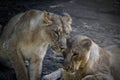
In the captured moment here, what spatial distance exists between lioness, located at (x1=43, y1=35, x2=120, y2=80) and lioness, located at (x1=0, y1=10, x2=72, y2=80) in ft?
0.96

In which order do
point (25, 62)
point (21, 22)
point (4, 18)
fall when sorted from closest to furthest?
point (21, 22) → point (25, 62) → point (4, 18)

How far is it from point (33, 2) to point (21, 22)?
2224 millimetres

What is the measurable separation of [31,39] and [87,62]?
0.62 metres

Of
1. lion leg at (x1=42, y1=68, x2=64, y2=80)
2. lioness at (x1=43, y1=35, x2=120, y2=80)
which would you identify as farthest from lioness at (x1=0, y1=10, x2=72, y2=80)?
lioness at (x1=43, y1=35, x2=120, y2=80)

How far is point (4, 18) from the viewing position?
493cm

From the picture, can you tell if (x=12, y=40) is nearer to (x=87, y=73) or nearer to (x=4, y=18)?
(x=87, y=73)

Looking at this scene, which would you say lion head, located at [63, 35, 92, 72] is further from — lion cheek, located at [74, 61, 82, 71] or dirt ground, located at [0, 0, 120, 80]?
dirt ground, located at [0, 0, 120, 80]

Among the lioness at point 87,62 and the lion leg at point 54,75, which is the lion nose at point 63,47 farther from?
the lion leg at point 54,75

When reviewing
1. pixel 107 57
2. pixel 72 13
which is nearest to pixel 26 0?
pixel 72 13

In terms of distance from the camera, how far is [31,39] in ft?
11.4

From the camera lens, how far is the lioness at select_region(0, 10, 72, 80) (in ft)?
11.1

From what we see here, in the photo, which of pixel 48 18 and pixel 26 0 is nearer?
pixel 48 18

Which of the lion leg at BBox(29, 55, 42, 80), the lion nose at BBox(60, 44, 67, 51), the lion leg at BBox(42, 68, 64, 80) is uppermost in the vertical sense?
the lion nose at BBox(60, 44, 67, 51)

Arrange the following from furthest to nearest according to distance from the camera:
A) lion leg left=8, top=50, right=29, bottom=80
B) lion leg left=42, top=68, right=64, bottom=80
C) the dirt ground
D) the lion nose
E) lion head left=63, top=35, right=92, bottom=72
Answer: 1. the dirt ground
2. lion leg left=42, top=68, right=64, bottom=80
3. lion leg left=8, top=50, right=29, bottom=80
4. the lion nose
5. lion head left=63, top=35, right=92, bottom=72
